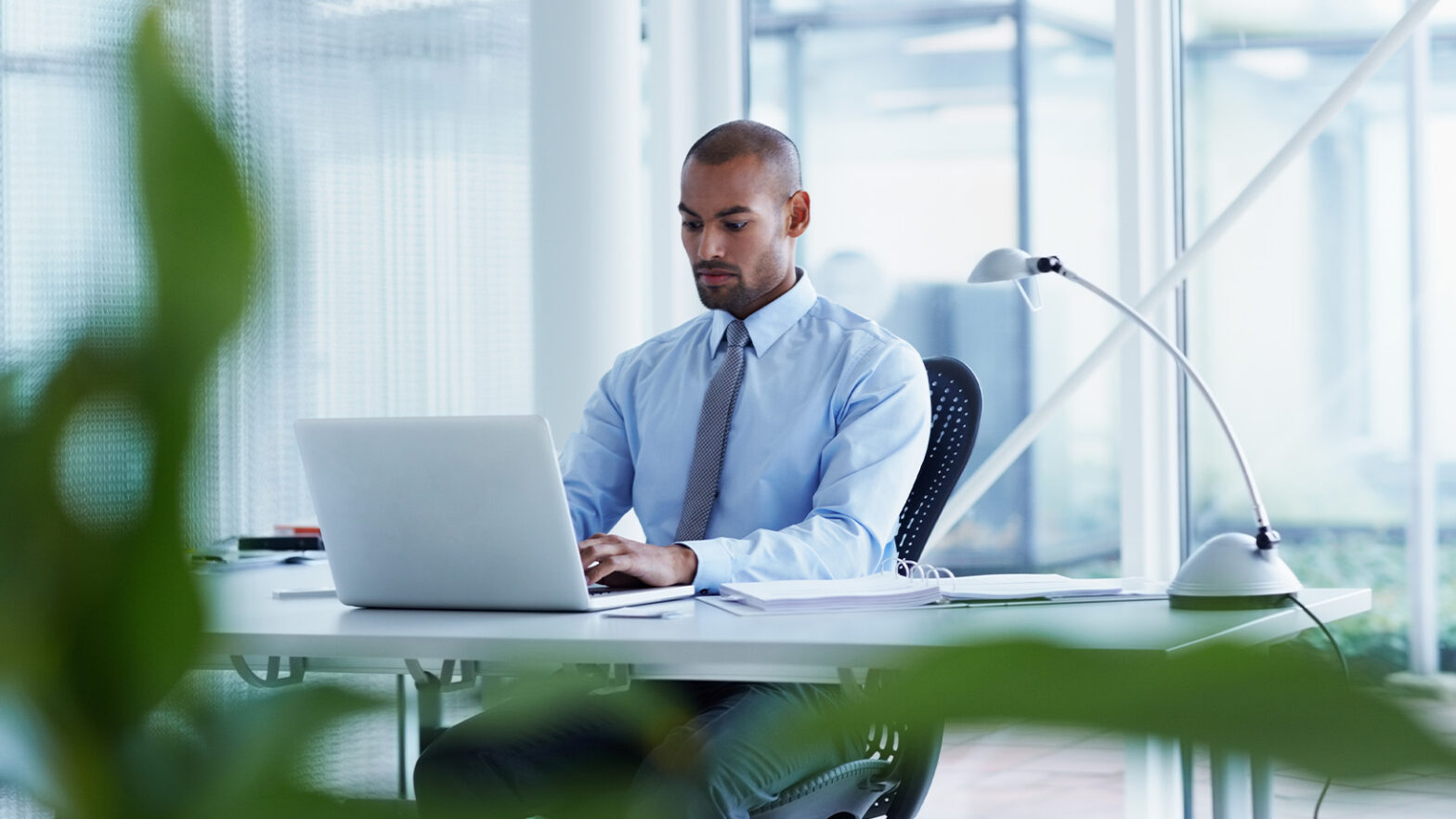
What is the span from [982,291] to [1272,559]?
8.14 feet

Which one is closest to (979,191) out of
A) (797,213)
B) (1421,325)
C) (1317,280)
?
(1317,280)

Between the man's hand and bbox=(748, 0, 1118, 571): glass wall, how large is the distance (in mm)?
2233

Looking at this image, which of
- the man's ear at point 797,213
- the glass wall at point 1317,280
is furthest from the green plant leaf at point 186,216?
the glass wall at point 1317,280

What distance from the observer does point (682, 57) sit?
4.15m

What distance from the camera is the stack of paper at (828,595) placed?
154 centimetres

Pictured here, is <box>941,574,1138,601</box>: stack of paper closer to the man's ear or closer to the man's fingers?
the man's fingers

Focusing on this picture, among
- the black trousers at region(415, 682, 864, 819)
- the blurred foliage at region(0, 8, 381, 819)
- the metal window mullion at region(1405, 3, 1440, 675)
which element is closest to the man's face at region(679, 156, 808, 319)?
the metal window mullion at region(1405, 3, 1440, 675)

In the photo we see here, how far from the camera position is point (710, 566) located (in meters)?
1.76

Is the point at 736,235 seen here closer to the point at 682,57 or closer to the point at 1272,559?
the point at 1272,559

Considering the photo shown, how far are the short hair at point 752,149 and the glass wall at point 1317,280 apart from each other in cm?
163

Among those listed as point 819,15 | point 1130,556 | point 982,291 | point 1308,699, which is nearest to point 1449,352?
point 1130,556

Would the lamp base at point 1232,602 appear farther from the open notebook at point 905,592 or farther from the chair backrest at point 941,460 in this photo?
the chair backrest at point 941,460

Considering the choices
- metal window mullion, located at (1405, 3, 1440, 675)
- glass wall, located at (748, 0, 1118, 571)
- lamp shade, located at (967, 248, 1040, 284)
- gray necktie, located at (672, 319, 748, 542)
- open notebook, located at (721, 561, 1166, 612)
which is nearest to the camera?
open notebook, located at (721, 561, 1166, 612)

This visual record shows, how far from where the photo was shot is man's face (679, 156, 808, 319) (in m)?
2.29
